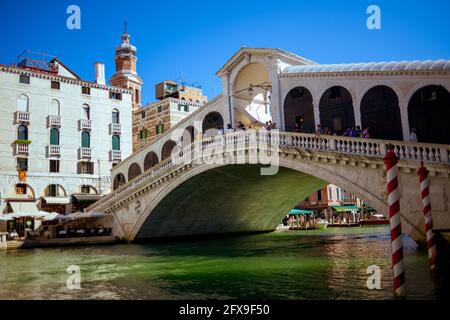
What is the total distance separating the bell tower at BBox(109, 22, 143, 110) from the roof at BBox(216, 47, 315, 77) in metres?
30.2

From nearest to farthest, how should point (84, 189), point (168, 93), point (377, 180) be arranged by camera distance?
point (377, 180)
point (84, 189)
point (168, 93)

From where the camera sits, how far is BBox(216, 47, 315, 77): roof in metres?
16.2

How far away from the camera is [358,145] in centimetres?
1243

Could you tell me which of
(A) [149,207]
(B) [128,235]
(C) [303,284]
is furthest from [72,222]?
(C) [303,284]

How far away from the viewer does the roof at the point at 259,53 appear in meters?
16.2

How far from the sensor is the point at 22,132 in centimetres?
2556

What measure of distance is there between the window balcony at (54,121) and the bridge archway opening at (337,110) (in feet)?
58.5

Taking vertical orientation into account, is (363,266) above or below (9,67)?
below

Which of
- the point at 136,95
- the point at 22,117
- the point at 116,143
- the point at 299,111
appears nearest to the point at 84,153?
the point at 116,143

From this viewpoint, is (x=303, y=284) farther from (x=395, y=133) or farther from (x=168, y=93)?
(x=168, y=93)

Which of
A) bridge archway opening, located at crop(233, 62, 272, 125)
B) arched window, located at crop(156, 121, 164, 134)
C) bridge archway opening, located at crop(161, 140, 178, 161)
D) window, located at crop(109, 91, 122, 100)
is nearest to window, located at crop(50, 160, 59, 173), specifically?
window, located at crop(109, 91, 122, 100)

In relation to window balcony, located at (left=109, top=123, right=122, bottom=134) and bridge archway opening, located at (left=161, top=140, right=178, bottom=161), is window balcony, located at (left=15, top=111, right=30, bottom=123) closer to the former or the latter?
window balcony, located at (left=109, top=123, right=122, bottom=134)

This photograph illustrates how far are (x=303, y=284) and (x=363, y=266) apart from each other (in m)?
2.60

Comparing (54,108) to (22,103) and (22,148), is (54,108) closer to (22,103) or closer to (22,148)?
(22,103)
